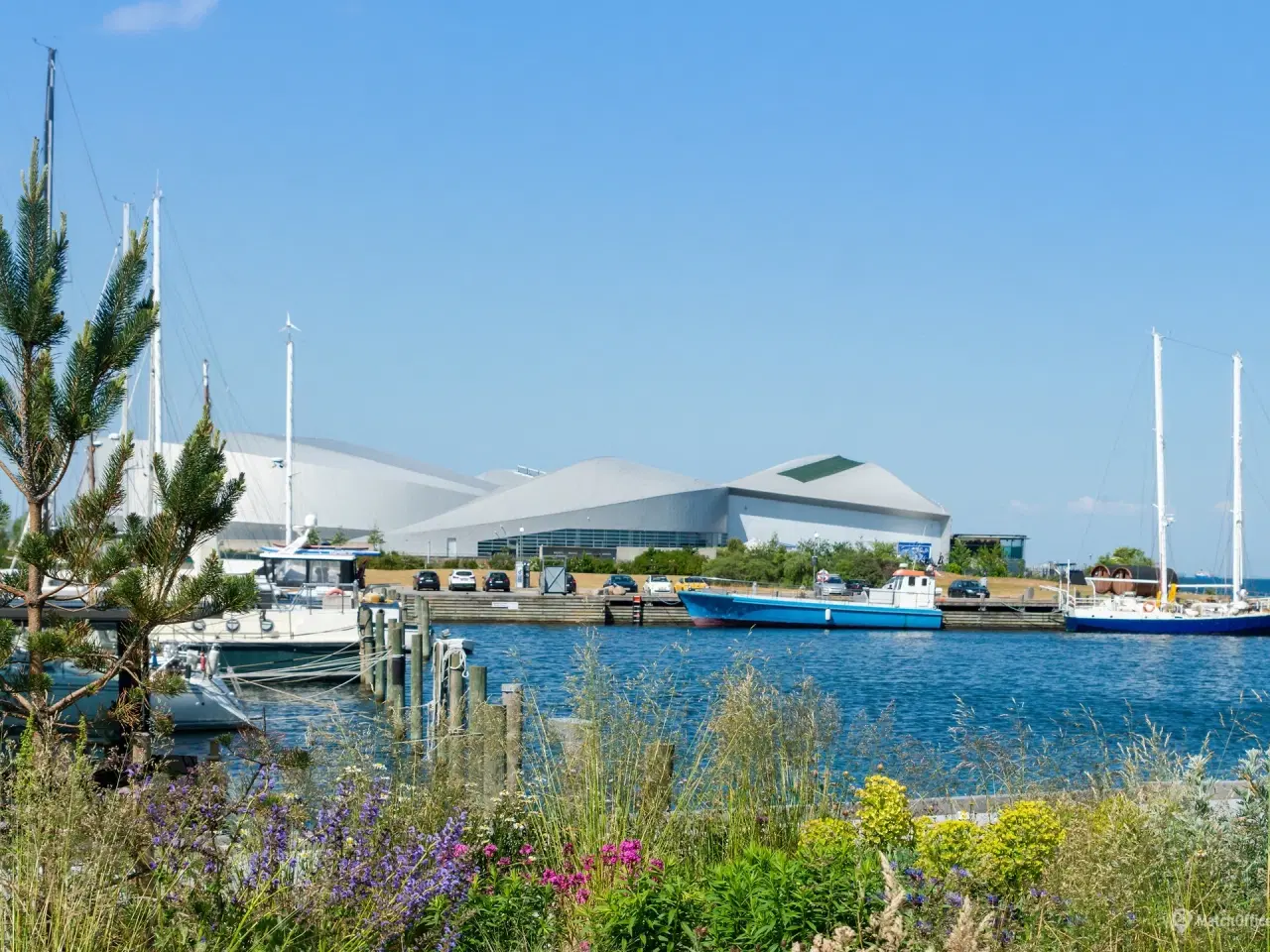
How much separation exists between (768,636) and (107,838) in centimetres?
4393

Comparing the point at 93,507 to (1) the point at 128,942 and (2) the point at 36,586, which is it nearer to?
(2) the point at 36,586

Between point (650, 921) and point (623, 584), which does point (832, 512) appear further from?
point (650, 921)

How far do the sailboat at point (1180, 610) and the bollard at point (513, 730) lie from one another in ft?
160

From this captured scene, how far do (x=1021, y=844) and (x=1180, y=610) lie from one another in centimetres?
5325

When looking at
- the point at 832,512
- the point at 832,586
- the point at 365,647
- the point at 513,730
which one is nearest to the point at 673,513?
the point at 832,512

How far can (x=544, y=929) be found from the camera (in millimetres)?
5109

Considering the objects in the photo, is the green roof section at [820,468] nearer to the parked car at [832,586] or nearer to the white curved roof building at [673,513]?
the white curved roof building at [673,513]

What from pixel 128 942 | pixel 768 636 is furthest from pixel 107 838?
pixel 768 636

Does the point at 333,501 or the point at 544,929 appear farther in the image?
the point at 333,501

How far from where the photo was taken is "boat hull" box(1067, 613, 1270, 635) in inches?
2117

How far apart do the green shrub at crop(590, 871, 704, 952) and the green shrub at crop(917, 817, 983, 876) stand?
4.54 feet

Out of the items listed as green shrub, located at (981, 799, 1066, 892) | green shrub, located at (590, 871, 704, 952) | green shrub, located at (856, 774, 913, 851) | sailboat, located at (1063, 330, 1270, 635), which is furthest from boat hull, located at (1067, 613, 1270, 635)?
green shrub, located at (590, 871, 704, 952)

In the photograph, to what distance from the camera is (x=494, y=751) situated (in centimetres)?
809

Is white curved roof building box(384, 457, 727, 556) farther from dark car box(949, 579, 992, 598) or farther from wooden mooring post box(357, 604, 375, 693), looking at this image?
wooden mooring post box(357, 604, 375, 693)
